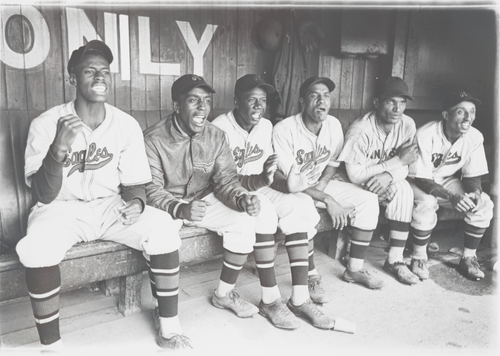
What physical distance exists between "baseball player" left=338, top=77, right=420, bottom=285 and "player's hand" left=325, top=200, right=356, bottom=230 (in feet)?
0.79

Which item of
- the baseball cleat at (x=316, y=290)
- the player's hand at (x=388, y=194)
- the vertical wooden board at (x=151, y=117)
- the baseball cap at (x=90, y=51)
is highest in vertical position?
the baseball cap at (x=90, y=51)

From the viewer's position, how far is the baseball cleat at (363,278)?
3.07m

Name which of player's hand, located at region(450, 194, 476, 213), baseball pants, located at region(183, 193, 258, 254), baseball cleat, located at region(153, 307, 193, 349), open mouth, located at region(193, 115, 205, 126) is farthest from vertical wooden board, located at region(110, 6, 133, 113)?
player's hand, located at region(450, 194, 476, 213)

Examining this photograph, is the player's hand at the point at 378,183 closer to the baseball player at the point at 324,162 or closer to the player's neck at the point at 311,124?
the baseball player at the point at 324,162

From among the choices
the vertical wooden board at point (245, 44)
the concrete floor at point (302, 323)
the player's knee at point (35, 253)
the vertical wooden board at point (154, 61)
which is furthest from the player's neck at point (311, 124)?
the player's knee at point (35, 253)

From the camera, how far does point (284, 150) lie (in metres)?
3.18

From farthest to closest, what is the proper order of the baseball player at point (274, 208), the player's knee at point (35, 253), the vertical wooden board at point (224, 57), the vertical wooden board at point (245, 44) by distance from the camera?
the vertical wooden board at point (245, 44), the vertical wooden board at point (224, 57), the baseball player at point (274, 208), the player's knee at point (35, 253)

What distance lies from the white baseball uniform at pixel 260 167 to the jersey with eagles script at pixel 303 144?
10 cm

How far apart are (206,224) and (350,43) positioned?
7.84ft

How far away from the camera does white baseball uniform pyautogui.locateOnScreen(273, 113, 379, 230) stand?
3201 millimetres

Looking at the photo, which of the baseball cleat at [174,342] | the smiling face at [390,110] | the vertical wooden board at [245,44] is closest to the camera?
the baseball cleat at [174,342]

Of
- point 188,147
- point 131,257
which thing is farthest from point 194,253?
point 188,147

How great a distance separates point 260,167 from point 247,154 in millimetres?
143

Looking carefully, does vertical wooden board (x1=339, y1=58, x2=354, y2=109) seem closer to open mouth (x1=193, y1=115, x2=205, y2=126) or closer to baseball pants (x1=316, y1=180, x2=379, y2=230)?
baseball pants (x1=316, y1=180, x2=379, y2=230)
